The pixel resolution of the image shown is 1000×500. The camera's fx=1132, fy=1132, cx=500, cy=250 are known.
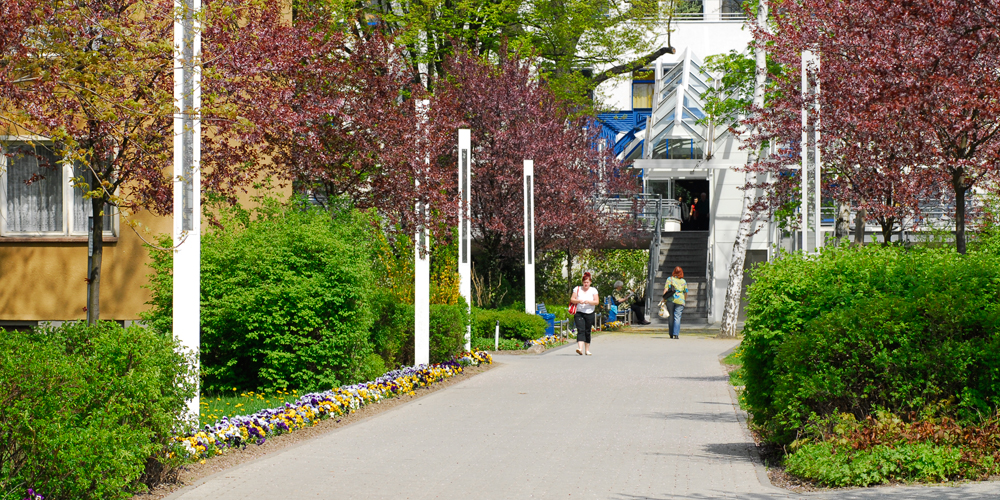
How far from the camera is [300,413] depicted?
10875mm

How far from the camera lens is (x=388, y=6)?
29781 mm

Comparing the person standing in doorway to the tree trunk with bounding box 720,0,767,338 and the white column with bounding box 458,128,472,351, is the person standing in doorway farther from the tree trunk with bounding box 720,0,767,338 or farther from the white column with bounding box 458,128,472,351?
the white column with bounding box 458,128,472,351

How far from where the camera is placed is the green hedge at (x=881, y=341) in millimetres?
8078

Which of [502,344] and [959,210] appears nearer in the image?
[959,210]

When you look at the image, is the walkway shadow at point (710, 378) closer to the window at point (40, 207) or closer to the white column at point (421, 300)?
the white column at point (421, 300)

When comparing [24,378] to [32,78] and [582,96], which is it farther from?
[582,96]

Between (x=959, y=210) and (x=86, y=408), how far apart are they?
10.6m

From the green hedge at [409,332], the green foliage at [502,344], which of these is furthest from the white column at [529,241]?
the green hedge at [409,332]

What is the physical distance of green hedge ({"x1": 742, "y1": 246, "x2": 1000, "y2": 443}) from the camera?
8.08 m

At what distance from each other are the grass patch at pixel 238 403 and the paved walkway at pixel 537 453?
2.71 feet

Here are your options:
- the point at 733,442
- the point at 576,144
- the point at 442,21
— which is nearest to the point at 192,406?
the point at 733,442

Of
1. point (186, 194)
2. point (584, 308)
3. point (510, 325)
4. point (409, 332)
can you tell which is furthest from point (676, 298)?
point (186, 194)

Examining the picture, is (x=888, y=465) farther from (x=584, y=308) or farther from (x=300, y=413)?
(x=584, y=308)

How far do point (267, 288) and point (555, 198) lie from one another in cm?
1996
